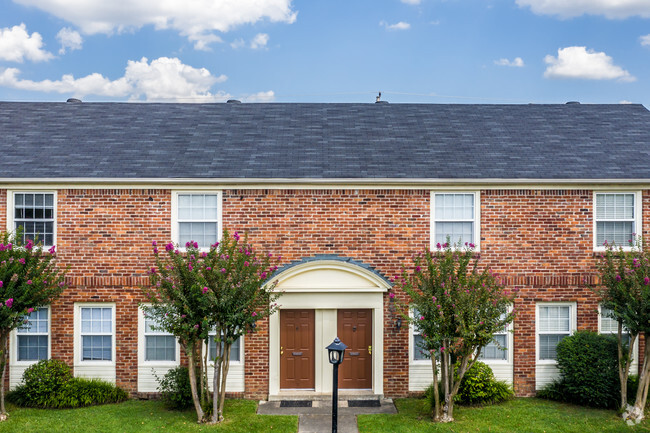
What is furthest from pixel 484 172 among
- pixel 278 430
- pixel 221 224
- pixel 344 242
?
pixel 278 430

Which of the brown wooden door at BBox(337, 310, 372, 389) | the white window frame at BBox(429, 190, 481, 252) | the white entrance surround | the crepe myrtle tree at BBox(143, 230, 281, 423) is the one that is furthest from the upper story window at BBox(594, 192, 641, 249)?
the crepe myrtle tree at BBox(143, 230, 281, 423)

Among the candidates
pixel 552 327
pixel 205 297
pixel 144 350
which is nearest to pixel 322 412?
pixel 205 297

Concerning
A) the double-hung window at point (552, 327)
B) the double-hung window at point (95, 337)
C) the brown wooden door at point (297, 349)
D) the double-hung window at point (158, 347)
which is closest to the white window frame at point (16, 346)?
the double-hung window at point (95, 337)

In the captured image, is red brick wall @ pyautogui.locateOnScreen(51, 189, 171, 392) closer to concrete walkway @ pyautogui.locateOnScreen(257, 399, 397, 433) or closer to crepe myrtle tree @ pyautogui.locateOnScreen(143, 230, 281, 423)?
crepe myrtle tree @ pyautogui.locateOnScreen(143, 230, 281, 423)

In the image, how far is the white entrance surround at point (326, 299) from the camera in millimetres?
13680

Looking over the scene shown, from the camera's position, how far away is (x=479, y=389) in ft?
43.4

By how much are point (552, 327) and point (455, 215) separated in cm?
388

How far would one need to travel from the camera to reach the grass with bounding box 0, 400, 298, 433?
38.2 ft

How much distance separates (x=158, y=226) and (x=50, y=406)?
4.91 m

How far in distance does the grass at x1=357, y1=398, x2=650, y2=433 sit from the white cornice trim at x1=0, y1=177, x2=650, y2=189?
5.42 meters

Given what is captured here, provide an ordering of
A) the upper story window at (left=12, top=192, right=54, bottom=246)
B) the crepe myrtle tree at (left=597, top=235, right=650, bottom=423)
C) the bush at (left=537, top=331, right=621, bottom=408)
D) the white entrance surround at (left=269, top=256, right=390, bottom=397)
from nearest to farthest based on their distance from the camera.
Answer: the crepe myrtle tree at (left=597, top=235, right=650, bottom=423) → the bush at (left=537, top=331, right=621, bottom=408) → the white entrance surround at (left=269, top=256, right=390, bottom=397) → the upper story window at (left=12, top=192, right=54, bottom=246)

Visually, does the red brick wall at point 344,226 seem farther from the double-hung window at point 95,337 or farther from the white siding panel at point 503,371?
the double-hung window at point 95,337

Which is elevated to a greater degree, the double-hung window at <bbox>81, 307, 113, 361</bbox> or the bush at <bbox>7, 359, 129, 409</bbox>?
the double-hung window at <bbox>81, 307, 113, 361</bbox>

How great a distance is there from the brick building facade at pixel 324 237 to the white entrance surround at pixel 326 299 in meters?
0.03
